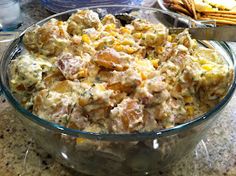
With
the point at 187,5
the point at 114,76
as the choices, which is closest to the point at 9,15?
the point at 187,5

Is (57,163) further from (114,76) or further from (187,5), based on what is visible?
(187,5)

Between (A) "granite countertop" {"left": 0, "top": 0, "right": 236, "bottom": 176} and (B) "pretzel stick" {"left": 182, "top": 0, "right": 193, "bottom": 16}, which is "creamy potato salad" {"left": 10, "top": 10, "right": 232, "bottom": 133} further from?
(B) "pretzel stick" {"left": 182, "top": 0, "right": 193, "bottom": 16}

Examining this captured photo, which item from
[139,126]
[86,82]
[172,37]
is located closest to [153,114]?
[139,126]

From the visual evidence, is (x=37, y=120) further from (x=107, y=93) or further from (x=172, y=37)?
(x=172, y=37)

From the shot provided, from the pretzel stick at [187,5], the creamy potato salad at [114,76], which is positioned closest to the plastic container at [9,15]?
the creamy potato salad at [114,76]

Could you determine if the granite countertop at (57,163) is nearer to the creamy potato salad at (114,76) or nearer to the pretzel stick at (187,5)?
the creamy potato salad at (114,76)

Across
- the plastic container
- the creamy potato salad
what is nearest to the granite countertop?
the creamy potato salad

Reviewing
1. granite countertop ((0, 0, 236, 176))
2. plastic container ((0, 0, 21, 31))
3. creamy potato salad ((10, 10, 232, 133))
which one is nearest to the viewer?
creamy potato salad ((10, 10, 232, 133))
